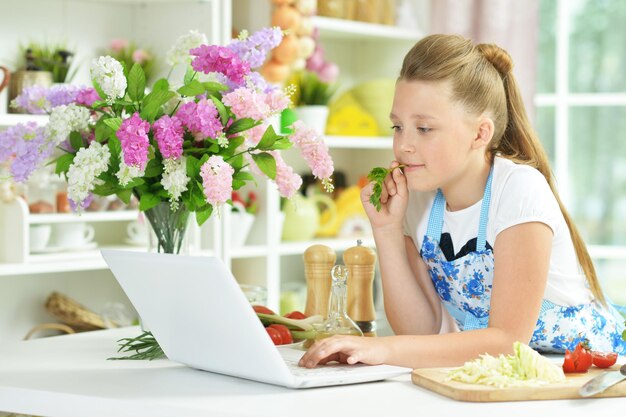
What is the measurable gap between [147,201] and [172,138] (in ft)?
0.51

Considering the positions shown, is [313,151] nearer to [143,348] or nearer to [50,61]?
[143,348]

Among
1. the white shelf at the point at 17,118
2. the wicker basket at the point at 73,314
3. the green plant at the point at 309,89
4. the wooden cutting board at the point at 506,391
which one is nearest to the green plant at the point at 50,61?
the white shelf at the point at 17,118

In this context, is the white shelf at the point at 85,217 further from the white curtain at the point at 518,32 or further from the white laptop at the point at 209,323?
the white curtain at the point at 518,32

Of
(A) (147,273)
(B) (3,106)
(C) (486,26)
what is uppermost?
(C) (486,26)

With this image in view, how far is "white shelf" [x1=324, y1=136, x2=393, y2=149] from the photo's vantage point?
3.72 m

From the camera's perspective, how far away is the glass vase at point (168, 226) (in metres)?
1.93

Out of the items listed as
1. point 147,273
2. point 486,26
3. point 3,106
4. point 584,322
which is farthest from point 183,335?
point 486,26

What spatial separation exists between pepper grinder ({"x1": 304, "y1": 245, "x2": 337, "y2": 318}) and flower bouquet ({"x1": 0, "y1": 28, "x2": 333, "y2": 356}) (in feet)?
0.42

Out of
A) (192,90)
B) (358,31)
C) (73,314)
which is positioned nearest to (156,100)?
(192,90)

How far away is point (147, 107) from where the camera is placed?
71.6 inches

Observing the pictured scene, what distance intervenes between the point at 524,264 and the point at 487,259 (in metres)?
0.19

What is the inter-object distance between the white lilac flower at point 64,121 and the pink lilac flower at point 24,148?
0.08 ft

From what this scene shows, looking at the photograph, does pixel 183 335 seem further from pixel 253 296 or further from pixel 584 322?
pixel 584 322

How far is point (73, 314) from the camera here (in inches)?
122
